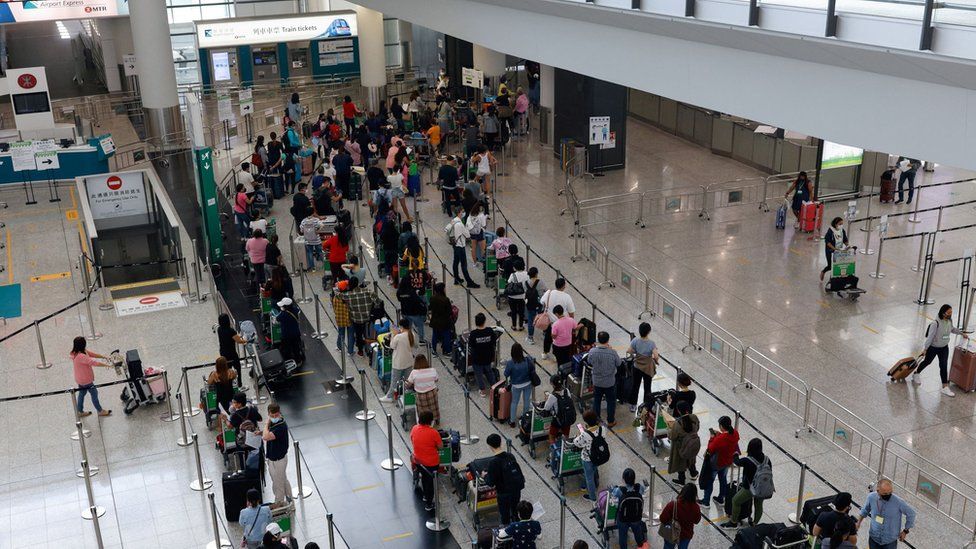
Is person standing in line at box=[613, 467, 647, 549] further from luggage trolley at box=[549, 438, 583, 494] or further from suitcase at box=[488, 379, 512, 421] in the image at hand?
suitcase at box=[488, 379, 512, 421]

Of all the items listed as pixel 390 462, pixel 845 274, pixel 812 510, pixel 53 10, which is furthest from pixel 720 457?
pixel 53 10

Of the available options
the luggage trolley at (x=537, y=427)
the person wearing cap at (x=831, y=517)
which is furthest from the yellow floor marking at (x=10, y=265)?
the person wearing cap at (x=831, y=517)

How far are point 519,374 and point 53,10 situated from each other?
25339 millimetres

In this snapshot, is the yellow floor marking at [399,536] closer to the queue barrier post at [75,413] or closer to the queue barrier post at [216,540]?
the queue barrier post at [216,540]

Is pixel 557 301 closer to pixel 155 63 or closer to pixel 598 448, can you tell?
pixel 598 448

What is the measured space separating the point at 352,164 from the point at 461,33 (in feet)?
15.3

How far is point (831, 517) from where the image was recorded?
9805 mm

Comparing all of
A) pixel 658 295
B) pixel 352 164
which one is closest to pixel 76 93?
pixel 352 164

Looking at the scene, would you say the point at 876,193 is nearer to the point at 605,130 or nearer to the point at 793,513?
the point at 605,130

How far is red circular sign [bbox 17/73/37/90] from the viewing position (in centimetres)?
2647

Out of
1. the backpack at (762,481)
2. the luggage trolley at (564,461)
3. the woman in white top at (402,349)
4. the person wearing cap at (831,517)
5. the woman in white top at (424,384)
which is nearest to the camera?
the person wearing cap at (831,517)

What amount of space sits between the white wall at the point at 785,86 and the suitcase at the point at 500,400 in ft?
15.3

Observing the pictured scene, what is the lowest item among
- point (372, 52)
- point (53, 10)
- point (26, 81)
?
point (26, 81)

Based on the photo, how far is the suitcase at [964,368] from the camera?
14531 mm
